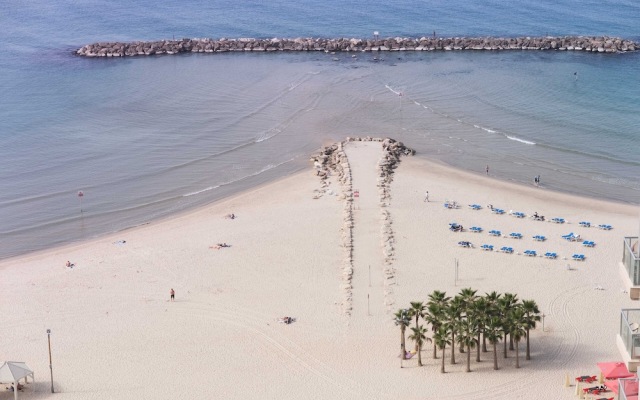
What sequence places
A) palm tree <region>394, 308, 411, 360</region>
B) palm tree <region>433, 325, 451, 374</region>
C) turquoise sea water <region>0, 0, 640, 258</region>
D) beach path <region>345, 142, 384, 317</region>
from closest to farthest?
palm tree <region>433, 325, 451, 374</region> → palm tree <region>394, 308, 411, 360</region> → beach path <region>345, 142, 384, 317</region> → turquoise sea water <region>0, 0, 640, 258</region>

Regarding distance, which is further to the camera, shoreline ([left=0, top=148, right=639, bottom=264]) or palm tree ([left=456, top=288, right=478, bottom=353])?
shoreline ([left=0, top=148, right=639, bottom=264])

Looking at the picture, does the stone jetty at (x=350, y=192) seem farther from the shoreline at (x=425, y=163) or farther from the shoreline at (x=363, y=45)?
the shoreline at (x=363, y=45)

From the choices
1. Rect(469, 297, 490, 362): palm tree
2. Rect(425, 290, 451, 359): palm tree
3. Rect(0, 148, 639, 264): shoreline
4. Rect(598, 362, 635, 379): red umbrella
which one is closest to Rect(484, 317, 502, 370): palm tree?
Rect(469, 297, 490, 362): palm tree

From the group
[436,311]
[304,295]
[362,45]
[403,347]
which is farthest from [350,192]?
[362,45]

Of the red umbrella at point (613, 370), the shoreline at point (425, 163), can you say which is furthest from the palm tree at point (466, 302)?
the shoreline at point (425, 163)

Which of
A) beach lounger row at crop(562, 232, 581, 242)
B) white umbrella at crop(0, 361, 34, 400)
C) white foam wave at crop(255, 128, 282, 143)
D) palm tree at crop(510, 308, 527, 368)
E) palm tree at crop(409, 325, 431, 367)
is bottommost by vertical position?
white umbrella at crop(0, 361, 34, 400)

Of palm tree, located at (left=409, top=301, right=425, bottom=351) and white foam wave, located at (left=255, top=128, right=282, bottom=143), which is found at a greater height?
white foam wave, located at (left=255, top=128, right=282, bottom=143)

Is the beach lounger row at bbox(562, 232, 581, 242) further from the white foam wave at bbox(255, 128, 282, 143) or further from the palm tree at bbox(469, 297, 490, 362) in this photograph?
the white foam wave at bbox(255, 128, 282, 143)

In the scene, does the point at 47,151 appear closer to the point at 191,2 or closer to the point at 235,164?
the point at 235,164
